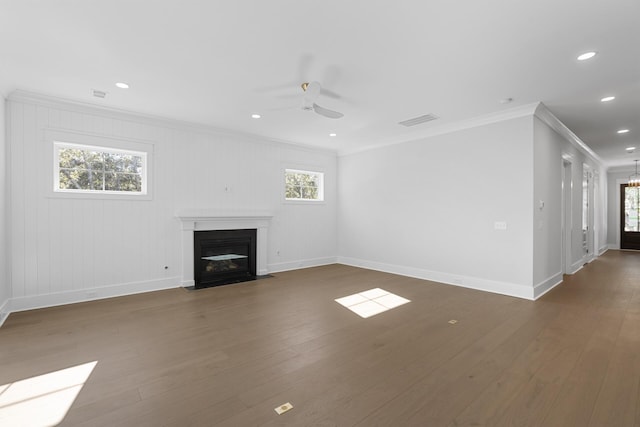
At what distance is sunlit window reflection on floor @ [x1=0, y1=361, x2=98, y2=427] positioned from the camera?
191cm

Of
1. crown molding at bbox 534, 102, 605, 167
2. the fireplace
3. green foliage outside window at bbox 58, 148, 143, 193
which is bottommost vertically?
the fireplace

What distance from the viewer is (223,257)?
573 cm

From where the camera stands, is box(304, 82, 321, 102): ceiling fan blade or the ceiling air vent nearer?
box(304, 82, 321, 102): ceiling fan blade

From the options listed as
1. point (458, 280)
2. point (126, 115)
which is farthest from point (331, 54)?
point (458, 280)

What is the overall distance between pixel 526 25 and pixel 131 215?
5405mm

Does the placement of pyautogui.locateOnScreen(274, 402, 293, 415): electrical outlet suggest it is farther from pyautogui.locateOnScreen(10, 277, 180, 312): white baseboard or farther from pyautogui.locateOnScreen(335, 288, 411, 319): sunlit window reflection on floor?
pyautogui.locateOnScreen(10, 277, 180, 312): white baseboard

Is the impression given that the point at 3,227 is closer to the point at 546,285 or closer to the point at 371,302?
the point at 371,302

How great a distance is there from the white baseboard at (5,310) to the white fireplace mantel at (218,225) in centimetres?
207

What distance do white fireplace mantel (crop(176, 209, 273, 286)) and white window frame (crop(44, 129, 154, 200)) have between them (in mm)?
743

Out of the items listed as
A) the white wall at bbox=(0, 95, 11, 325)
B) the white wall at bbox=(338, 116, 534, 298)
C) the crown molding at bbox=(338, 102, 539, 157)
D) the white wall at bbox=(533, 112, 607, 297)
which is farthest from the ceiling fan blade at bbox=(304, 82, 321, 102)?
the white wall at bbox=(0, 95, 11, 325)

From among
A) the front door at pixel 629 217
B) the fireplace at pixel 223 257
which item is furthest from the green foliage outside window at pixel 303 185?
the front door at pixel 629 217

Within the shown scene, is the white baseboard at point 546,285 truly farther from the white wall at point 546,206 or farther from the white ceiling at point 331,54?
the white ceiling at point 331,54

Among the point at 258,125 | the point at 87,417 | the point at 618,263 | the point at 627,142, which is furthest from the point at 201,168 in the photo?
the point at 618,263

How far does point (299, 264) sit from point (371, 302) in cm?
282
